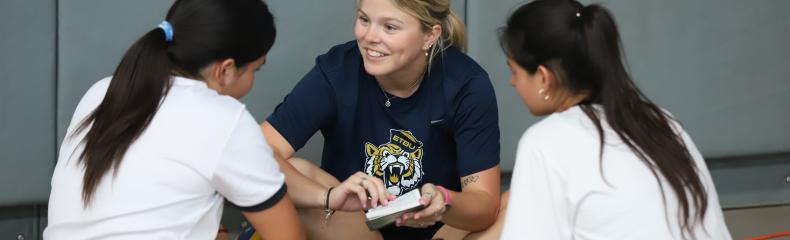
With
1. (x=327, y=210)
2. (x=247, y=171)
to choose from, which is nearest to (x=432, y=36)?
(x=327, y=210)

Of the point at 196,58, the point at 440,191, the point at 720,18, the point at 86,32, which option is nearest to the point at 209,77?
the point at 196,58

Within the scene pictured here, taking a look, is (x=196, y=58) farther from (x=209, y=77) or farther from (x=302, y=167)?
(x=302, y=167)

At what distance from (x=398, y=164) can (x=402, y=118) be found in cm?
10

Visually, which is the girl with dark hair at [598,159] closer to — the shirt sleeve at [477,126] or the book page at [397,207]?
the book page at [397,207]

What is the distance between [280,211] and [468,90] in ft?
2.19

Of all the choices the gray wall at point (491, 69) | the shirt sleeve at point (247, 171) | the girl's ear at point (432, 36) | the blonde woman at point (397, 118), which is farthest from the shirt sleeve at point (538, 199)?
the gray wall at point (491, 69)

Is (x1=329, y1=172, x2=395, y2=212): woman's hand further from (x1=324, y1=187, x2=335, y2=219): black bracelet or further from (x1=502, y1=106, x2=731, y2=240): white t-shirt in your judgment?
(x1=502, y1=106, x2=731, y2=240): white t-shirt

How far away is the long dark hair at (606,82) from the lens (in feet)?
5.83

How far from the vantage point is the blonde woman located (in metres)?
2.42

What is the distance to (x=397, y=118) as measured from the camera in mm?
2549

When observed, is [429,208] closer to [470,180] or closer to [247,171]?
[470,180]

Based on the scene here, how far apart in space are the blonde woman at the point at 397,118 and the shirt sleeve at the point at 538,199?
604 mm

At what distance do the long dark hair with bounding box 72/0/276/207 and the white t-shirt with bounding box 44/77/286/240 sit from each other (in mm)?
18

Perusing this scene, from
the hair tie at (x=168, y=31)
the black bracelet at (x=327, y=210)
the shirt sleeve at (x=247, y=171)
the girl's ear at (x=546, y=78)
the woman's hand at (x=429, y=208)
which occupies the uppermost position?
the hair tie at (x=168, y=31)
